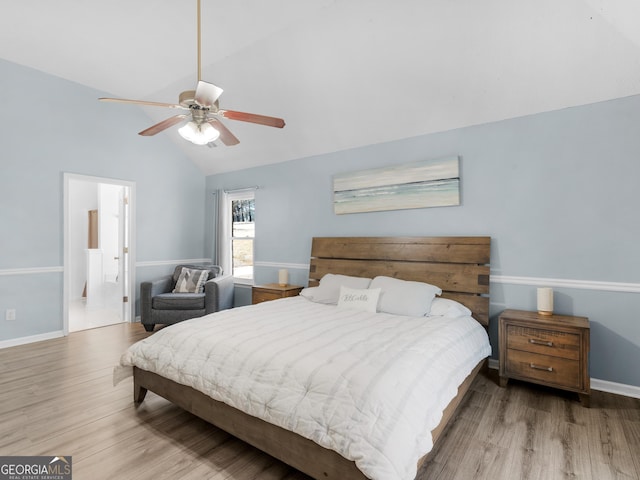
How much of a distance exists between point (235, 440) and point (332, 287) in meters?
1.86

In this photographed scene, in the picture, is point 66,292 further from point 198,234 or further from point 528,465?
point 528,465

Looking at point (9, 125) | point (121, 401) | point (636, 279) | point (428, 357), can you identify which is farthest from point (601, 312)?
point (9, 125)

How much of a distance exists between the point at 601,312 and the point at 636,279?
1.19ft

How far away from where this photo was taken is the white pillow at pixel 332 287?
3582 mm

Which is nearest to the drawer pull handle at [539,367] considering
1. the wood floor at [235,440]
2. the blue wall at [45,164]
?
the wood floor at [235,440]

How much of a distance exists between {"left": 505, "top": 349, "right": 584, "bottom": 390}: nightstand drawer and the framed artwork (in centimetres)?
154

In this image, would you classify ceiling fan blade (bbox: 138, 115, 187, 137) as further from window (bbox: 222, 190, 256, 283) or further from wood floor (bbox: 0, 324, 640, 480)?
window (bbox: 222, 190, 256, 283)

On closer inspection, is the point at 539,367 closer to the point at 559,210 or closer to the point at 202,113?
the point at 559,210

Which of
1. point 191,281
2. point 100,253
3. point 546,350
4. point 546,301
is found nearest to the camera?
point 546,350

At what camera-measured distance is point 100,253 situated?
6.33m

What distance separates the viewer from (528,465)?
1840 millimetres

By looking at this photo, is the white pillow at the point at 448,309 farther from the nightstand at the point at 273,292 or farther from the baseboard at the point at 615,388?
the nightstand at the point at 273,292

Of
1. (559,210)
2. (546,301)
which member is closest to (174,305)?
(546,301)

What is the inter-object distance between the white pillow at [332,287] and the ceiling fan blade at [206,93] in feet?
7.33
